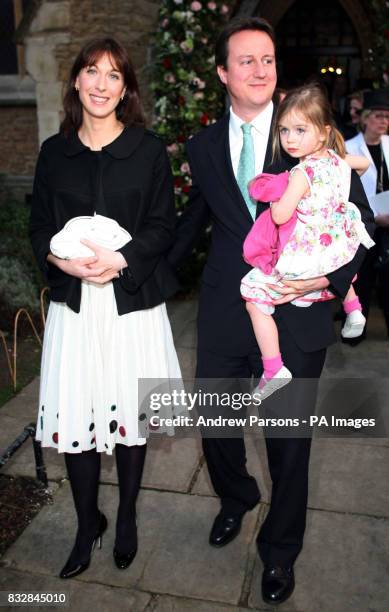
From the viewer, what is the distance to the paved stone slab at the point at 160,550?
2.82 meters

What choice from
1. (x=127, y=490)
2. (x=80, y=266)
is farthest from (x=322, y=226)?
(x=127, y=490)

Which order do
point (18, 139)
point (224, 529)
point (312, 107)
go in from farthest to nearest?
point (18, 139) → point (224, 529) → point (312, 107)

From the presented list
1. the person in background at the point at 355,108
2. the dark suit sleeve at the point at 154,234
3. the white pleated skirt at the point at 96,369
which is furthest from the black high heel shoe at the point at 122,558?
the person in background at the point at 355,108

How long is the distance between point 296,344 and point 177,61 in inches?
218

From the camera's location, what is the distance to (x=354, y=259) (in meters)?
2.56

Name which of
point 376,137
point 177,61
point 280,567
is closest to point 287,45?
point 177,61

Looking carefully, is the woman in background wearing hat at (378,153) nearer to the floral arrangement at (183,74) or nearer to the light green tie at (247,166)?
the floral arrangement at (183,74)

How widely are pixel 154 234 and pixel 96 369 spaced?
0.62 metres

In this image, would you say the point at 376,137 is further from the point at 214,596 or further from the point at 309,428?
the point at 214,596

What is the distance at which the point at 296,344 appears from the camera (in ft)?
8.53

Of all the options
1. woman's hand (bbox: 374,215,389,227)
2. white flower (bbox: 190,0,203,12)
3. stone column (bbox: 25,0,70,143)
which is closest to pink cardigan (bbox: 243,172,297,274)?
woman's hand (bbox: 374,215,389,227)

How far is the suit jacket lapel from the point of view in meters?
2.68

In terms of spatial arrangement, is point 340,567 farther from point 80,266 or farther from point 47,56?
point 47,56

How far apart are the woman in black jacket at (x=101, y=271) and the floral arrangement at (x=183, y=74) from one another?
4.48 m
